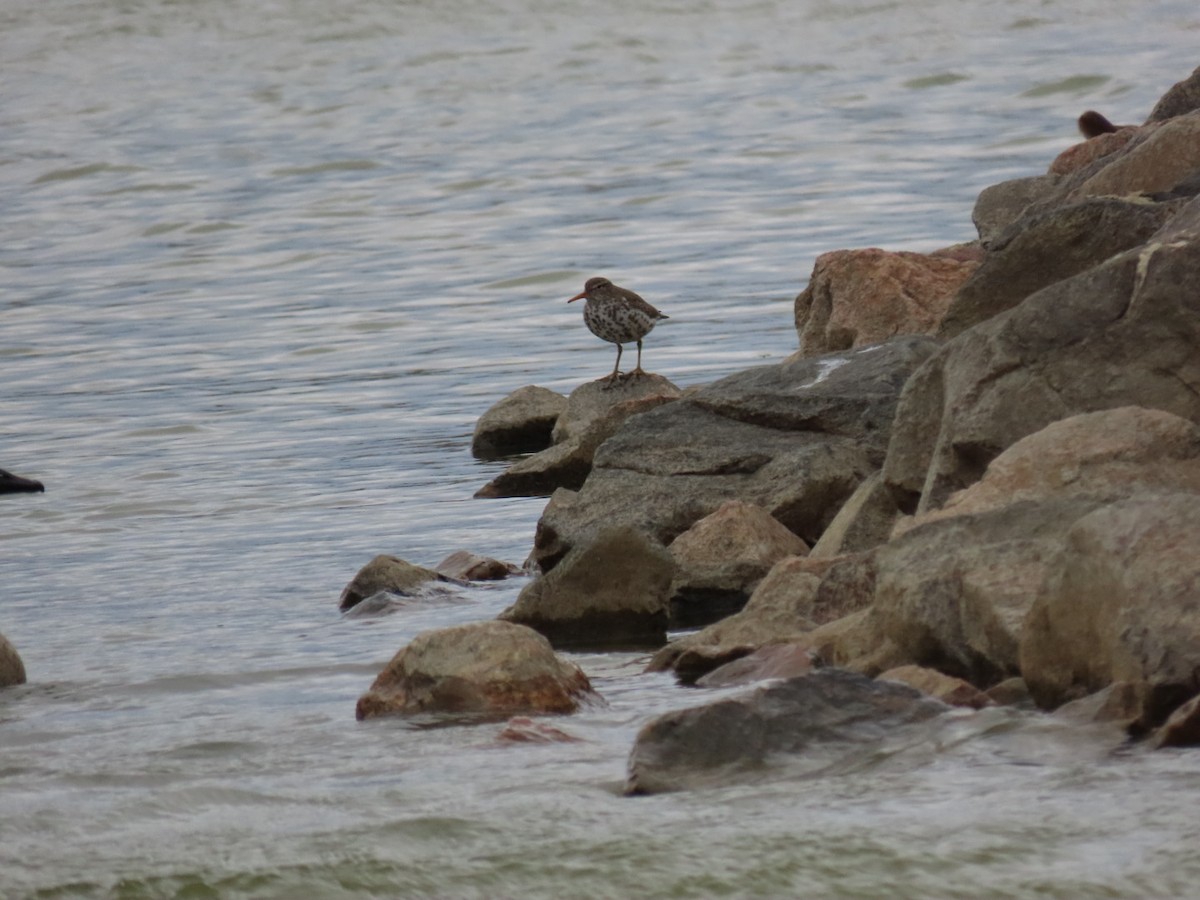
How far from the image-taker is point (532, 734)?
6016 millimetres

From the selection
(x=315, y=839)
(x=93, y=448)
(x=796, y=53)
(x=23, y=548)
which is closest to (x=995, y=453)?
(x=315, y=839)

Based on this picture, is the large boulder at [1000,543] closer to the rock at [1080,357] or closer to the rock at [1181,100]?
the rock at [1080,357]

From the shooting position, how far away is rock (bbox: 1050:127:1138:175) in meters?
11.3

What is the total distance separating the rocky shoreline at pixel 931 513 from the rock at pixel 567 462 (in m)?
0.03

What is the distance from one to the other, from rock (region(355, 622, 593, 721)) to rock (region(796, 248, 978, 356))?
4197 millimetres

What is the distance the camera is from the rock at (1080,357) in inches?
275

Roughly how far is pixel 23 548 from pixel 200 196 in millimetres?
21213

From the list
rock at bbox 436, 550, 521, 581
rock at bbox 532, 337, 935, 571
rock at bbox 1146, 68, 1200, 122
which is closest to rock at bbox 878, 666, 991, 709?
rock at bbox 532, 337, 935, 571

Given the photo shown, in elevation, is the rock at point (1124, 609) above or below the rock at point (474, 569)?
above

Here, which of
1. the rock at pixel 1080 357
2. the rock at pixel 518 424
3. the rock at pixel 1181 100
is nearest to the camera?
the rock at pixel 1080 357

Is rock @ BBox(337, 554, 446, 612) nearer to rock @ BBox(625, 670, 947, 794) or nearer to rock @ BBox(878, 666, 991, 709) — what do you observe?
rock @ BBox(878, 666, 991, 709)

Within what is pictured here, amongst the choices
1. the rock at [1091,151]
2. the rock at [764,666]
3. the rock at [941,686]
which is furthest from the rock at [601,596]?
the rock at [1091,151]

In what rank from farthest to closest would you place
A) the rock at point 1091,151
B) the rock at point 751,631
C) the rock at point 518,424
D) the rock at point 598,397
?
the rock at point 518,424 < the rock at point 598,397 < the rock at point 1091,151 < the rock at point 751,631

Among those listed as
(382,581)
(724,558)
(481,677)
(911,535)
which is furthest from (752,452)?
(481,677)
